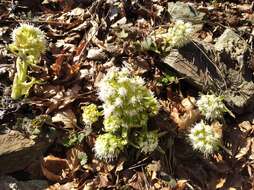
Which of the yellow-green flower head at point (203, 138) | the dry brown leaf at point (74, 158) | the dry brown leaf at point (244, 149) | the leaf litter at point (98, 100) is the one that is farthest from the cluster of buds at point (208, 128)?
the dry brown leaf at point (74, 158)

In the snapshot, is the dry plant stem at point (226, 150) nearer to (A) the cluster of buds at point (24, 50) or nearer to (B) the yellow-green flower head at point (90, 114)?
(B) the yellow-green flower head at point (90, 114)

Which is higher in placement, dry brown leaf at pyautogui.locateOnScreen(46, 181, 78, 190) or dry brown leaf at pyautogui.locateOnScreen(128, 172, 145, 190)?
dry brown leaf at pyautogui.locateOnScreen(46, 181, 78, 190)

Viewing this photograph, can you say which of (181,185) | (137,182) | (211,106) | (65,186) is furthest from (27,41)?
(181,185)

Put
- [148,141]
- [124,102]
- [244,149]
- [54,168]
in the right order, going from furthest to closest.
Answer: [244,149] < [54,168] < [148,141] < [124,102]

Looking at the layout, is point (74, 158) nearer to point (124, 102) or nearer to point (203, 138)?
point (124, 102)

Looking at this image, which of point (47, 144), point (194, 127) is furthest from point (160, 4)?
point (47, 144)

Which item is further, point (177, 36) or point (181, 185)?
point (177, 36)

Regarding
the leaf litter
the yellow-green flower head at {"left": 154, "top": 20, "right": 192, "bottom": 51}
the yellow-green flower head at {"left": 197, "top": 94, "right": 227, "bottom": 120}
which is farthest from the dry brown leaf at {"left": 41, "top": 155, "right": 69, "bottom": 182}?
the yellow-green flower head at {"left": 154, "top": 20, "right": 192, "bottom": 51}

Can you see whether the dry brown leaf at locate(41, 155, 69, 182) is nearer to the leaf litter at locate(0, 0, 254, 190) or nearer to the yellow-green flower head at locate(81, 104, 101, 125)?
the leaf litter at locate(0, 0, 254, 190)
